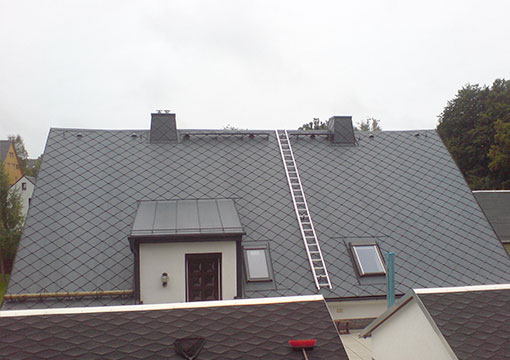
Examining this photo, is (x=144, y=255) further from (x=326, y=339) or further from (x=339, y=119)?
(x=339, y=119)

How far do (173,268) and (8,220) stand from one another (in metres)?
22.1

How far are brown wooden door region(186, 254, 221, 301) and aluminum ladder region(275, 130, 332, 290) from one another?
288 cm

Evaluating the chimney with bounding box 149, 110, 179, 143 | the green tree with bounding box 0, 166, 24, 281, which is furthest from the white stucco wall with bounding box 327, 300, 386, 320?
the green tree with bounding box 0, 166, 24, 281

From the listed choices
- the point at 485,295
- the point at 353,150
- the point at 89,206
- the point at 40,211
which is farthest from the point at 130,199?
the point at 485,295

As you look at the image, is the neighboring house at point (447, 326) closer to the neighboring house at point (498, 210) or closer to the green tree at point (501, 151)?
the neighboring house at point (498, 210)

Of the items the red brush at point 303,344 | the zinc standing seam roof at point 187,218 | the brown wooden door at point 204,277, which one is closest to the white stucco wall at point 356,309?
the brown wooden door at point 204,277

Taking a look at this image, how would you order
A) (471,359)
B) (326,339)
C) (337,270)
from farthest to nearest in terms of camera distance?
(337,270), (326,339), (471,359)

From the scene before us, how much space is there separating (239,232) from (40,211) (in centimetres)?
646

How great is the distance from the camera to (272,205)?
1448 cm

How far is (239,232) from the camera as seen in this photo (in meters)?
11.2

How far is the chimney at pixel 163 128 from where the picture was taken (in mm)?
16312

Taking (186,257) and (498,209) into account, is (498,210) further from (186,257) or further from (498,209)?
(186,257)

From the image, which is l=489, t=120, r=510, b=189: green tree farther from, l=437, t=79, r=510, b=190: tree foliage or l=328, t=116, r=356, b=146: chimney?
l=328, t=116, r=356, b=146: chimney

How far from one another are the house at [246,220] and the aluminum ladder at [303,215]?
0.05 m
